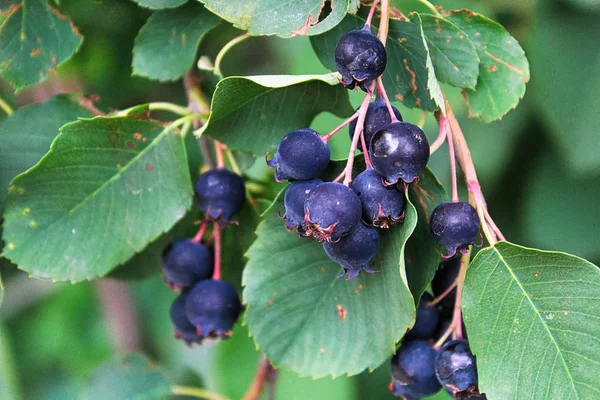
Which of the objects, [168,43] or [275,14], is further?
[168,43]

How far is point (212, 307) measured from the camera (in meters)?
1.06

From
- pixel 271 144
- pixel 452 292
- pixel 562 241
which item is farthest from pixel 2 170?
pixel 562 241

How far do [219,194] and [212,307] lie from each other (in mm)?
187

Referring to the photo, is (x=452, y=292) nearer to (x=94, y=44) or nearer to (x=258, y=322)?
(x=258, y=322)

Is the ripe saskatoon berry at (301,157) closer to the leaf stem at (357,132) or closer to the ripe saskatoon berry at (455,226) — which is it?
the leaf stem at (357,132)

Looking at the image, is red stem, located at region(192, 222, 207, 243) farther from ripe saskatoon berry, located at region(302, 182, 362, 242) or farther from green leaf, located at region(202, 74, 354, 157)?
ripe saskatoon berry, located at region(302, 182, 362, 242)

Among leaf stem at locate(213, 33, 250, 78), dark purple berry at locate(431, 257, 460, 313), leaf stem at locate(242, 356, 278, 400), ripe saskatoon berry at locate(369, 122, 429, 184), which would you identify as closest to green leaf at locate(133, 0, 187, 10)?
leaf stem at locate(213, 33, 250, 78)

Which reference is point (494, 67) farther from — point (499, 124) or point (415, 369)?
point (499, 124)

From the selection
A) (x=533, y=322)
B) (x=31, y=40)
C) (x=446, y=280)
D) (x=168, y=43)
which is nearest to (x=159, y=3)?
(x=168, y=43)

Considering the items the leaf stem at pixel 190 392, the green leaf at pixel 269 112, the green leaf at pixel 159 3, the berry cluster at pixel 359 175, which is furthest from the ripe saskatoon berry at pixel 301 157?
the leaf stem at pixel 190 392

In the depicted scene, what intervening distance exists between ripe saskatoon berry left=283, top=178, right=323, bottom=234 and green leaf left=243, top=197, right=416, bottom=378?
0.10 metres

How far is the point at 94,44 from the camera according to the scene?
146 cm

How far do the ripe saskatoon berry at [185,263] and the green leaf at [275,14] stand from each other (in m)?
0.43

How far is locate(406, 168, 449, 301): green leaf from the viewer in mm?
882
